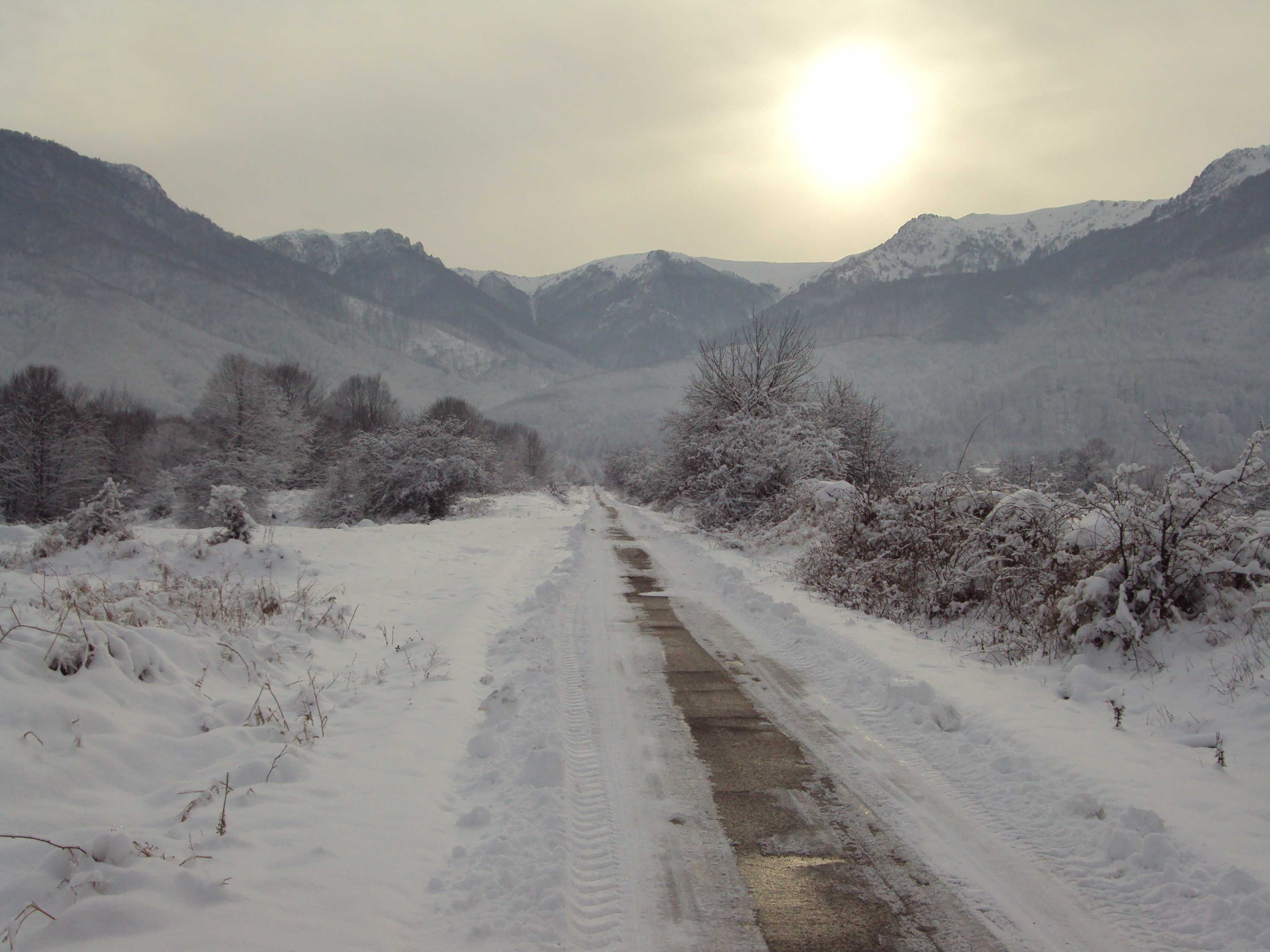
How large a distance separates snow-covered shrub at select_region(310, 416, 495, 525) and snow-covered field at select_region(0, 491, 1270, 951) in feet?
85.2

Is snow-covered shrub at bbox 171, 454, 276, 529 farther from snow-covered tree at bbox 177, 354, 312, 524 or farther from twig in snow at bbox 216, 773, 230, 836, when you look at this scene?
twig in snow at bbox 216, 773, 230, 836

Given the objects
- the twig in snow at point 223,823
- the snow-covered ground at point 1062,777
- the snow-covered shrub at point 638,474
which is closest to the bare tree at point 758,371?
the snow-covered shrub at point 638,474

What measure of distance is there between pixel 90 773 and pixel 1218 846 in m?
6.40

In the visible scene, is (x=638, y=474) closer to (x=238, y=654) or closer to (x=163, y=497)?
(x=163, y=497)

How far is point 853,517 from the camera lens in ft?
42.4

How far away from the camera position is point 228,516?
42.9ft

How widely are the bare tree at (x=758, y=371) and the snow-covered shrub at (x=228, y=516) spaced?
17569 mm

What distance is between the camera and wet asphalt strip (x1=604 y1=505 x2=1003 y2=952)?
296 centimetres

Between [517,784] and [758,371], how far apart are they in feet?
78.5

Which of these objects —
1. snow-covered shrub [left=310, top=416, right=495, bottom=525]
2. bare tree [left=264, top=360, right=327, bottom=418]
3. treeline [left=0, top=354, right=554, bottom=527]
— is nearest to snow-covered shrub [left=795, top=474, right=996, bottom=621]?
snow-covered shrub [left=310, top=416, right=495, bottom=525]

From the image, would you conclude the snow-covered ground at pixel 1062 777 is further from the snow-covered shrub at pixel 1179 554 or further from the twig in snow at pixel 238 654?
the twig in snow at pixel 238 654

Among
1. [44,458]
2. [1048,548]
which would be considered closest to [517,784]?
[1048,548]

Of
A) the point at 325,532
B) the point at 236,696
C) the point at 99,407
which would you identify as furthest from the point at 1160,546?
the point at 99,407

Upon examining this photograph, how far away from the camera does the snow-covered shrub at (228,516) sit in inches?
508
